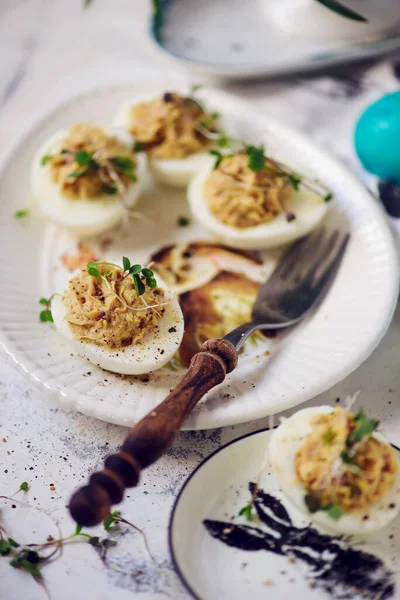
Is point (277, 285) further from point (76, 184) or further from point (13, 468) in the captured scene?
point (13, 468)

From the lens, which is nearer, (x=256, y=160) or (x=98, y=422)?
(x=98, y=422)

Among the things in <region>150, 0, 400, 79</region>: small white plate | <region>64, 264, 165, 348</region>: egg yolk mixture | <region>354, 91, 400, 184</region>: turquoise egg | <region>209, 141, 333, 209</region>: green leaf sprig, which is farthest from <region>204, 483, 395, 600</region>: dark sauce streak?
<region>150, 0, 400, 79</region>: small white plate

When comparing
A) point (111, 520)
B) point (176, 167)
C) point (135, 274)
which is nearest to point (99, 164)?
point (176, 167)

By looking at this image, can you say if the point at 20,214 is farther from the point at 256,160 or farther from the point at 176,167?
the point at 256,160

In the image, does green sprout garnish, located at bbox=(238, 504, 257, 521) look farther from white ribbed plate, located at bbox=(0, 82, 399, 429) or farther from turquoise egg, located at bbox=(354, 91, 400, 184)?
turquoise egg, located at bbox=(354, 91, 400, 184)

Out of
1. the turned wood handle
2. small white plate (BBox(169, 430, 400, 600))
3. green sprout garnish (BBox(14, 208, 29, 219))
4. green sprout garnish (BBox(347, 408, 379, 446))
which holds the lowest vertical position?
small white plate (BBox(169, 430, 400, 600))

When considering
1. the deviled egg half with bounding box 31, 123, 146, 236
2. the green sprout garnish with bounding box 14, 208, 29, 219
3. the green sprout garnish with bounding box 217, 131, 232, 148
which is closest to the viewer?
the deviled egg half with bounding box 31, 123, 146, 236
